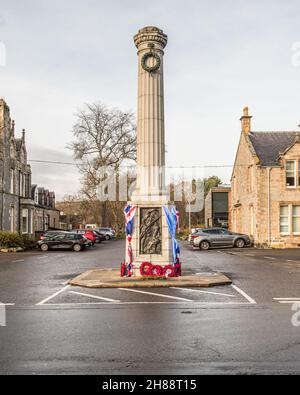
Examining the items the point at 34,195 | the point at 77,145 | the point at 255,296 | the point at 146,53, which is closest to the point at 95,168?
the point at 77,145

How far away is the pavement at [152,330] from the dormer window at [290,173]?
22.2 m

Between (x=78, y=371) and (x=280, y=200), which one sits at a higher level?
(x=280, y=200)

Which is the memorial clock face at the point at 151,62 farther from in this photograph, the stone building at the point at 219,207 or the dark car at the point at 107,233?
the stone building at the point at 219,207

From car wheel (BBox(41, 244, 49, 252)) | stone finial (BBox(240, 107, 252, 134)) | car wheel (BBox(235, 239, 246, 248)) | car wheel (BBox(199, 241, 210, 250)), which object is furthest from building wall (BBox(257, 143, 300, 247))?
car wheel (BBox(41, 244, 49, 252))

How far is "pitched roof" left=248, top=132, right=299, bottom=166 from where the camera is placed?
35.1 m

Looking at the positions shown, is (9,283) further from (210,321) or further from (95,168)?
(95,168)

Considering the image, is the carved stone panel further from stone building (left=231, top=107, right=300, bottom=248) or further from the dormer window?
the dormer window

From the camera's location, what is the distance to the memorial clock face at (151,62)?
15189 millimetres

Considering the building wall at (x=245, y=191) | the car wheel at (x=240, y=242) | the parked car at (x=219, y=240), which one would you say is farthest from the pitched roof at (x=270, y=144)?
the car wheel at (x=240, y=242)

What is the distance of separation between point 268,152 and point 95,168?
2468cm

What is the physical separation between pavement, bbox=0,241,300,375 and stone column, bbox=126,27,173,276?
2.11 metres

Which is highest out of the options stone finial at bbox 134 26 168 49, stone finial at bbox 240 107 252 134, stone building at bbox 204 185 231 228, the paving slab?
stone finial at bbox 240 107 252 134

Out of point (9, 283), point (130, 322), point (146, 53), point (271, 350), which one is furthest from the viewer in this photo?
point (146, 53)

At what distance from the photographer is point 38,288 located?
13125mm
